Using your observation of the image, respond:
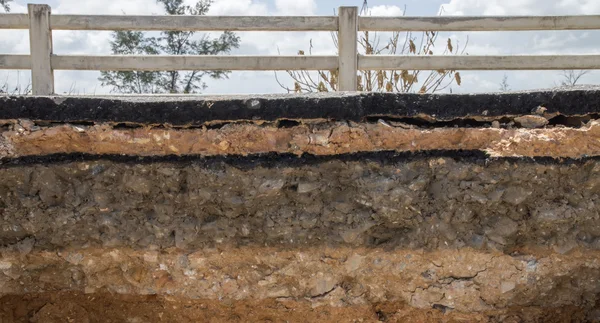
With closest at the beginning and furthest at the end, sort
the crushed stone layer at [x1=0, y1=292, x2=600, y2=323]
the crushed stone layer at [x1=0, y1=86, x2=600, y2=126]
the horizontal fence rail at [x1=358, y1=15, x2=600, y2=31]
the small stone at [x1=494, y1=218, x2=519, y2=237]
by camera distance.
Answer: the crushed stone layer at [x1=0, y1=86, x2=600, y2=126], the small stone at [x1=494, y1=218, x2=519, y2=237], the crushed stone layer at [x1=0, y1=292, x2=600, y2=323], the horizontal fence rail at [x1=358, y1=15, x2=600, y2=31]

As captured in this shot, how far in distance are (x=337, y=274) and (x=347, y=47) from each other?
3.65 metres

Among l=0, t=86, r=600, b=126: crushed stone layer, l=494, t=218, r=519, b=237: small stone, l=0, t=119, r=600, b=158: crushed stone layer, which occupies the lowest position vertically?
l=494, t=218, r=519, b=237: small stone

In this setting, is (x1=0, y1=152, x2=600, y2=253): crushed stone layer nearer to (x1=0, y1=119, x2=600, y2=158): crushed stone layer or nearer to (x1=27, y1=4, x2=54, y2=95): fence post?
(x1=0, y1=119, x2=600, y2=158): crushed stone layer

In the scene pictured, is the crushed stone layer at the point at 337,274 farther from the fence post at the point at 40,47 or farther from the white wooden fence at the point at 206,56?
the fence post at the point at 40,47

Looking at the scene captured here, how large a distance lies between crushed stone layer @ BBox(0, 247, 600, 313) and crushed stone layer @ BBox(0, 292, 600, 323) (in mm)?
42

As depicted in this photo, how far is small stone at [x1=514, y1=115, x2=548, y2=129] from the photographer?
2693 mm

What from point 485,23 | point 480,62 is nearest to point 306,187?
point 480,62

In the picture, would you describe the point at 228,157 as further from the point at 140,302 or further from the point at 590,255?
the point at 590,255

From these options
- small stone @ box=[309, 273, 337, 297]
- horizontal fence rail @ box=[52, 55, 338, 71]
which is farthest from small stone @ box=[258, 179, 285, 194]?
horizontal fence rail @ box=[52, 55, 338, 71]

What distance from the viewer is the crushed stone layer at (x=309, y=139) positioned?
2684 mm

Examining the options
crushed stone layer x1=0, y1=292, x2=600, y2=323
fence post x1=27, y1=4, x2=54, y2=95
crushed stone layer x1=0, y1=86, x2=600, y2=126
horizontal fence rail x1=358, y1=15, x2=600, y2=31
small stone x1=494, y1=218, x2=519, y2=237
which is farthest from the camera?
horizontal fence rail x1=358, y1=15, x2=600, y2=31

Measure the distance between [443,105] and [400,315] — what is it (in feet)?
3.51

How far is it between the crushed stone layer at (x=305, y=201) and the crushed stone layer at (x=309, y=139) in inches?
2.0

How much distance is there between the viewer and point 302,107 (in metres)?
2.65
